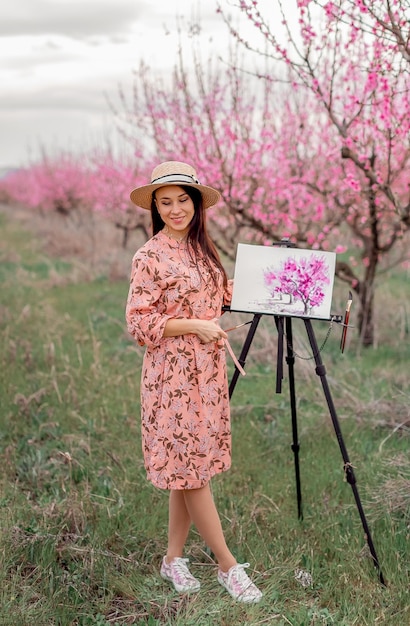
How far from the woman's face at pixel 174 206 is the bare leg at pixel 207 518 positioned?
116cm

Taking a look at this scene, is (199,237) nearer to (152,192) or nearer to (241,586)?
(152,192)

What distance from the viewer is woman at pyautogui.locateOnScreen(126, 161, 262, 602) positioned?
2.88 m

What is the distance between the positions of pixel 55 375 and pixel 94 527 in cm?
272

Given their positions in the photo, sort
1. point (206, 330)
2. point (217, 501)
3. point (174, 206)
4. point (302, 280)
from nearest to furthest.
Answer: point (206, 330)
point (174, 206)
point (302, 280)
point (217, 501)

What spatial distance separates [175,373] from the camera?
2891 mm

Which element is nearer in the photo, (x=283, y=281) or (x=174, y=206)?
(x=174, y=206)

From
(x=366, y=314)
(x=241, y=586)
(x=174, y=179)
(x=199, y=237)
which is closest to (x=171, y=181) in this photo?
(x=174, y=179)

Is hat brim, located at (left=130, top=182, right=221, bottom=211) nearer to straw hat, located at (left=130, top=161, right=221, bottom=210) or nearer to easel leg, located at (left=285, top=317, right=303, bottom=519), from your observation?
straw hat, located at (left=130, top=161, right=221, bottom=210)

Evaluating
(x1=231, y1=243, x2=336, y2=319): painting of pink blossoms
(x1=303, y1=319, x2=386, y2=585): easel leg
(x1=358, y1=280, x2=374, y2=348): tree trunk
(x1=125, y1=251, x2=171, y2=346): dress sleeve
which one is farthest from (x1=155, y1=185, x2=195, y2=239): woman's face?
(x1=358, y1=280, x2=374, y2=348): tree trunk

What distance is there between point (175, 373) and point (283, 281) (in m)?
0.69

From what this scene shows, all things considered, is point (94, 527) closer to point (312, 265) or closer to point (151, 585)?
point (151, 585)

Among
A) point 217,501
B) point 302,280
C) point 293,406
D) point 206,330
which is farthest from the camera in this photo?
point 217,501

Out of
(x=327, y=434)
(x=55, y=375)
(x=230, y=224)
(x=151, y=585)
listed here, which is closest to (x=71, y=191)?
(x=230, y=224)

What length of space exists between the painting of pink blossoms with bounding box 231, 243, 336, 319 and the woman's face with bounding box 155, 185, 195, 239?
327 millimetres
